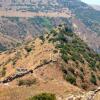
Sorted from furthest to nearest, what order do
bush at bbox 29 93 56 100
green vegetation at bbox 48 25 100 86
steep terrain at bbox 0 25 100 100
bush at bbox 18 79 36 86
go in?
green vegetation at bbox 48 25 100 86 → bush at bbox 18 79 36 86 → steep terrain at bbox 0 25 100 100 → bush at bbox 29 93 56 100

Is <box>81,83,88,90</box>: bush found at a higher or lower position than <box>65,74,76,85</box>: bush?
lower

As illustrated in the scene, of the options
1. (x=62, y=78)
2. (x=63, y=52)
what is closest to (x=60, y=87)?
(x=62, y=78)

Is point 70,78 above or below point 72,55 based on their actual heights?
above

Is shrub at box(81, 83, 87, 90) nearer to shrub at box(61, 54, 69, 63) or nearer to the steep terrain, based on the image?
the steep terrain

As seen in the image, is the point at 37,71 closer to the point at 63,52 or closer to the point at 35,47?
the point at 63,52

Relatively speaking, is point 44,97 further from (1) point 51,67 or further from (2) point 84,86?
(1) point 51,67

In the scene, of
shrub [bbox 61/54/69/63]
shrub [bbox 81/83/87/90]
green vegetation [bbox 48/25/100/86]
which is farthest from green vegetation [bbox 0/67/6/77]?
shrub [bbox 81/83/87/90]

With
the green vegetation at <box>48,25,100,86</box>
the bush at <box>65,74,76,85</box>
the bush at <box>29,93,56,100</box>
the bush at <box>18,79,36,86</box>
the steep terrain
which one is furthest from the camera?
the green vegetation at <box>48,25,100,86</box>

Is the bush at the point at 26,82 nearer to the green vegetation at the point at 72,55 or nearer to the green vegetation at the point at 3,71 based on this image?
the green vegetation at the point at 72,55

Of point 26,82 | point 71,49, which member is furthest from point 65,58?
point 26,82
